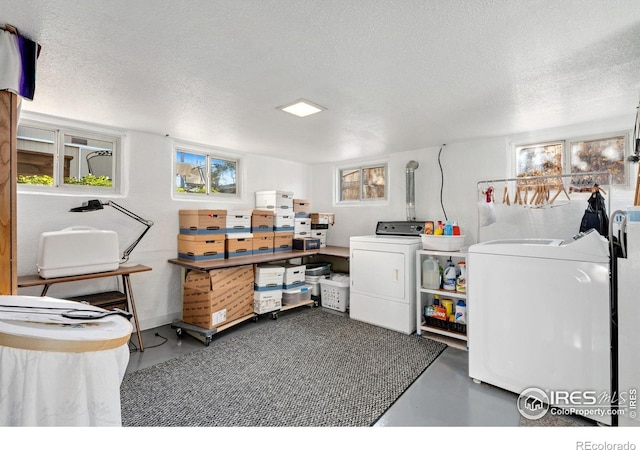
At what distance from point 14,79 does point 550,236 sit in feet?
12.6

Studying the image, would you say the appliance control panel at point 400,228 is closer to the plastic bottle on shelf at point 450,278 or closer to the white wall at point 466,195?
the white wall at point 466,195

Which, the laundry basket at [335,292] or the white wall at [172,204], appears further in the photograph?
the laundry basket at [335,292]

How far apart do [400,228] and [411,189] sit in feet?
1.73

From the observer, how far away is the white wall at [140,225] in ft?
8.86

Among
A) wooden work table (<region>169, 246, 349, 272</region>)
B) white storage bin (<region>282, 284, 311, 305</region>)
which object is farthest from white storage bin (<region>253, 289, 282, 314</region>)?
wooden work table (<region>169, 246, 349, 272</region>)

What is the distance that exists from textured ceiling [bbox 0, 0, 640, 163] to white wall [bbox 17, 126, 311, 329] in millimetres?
472

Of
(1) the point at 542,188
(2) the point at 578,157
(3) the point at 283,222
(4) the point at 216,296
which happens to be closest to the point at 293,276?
(3) the point at 283,222

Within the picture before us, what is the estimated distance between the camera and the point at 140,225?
10.6 ft

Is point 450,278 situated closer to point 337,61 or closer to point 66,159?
point 337,61

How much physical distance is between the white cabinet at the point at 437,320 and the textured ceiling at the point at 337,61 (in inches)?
51.6

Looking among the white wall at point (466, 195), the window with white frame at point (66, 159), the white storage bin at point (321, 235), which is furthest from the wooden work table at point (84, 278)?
the white wall at point (466, 195)

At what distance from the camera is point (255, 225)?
3805 mm

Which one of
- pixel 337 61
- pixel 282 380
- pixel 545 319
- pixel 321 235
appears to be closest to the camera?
pixel 337 61
